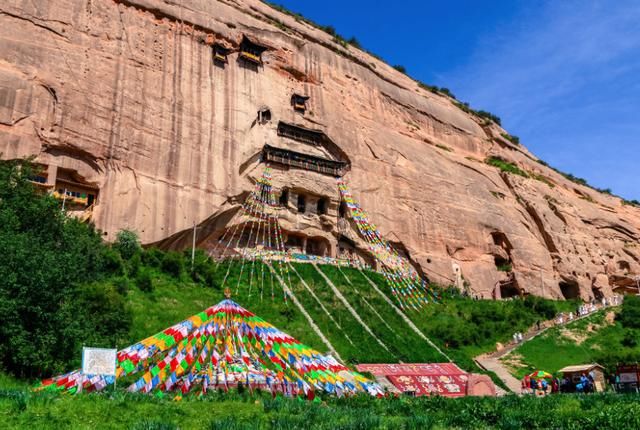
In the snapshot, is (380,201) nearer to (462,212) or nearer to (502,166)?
(462,212)

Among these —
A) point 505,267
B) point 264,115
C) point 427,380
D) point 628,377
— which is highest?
point 264,115

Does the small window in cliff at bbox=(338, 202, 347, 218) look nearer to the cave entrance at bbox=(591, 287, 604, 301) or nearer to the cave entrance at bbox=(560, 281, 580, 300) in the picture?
the cave entrance at bbox=(560, 281, 580, 300)

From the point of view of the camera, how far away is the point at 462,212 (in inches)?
1710

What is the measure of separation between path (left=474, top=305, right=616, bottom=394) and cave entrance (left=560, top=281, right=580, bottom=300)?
1286cm

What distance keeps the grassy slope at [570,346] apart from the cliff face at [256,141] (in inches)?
325

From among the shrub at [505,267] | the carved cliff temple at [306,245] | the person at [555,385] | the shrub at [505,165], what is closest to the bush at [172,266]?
the carved cliff temple at [306,245]

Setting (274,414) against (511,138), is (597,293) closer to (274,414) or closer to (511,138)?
(511,138)

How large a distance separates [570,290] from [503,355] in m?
22.8

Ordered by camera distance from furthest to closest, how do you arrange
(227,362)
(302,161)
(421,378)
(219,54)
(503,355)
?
1. (302,161)
2. (219,54)
3. (503,355)
4. (421,378)
5. (227,362)

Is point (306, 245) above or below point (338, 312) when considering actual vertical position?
above

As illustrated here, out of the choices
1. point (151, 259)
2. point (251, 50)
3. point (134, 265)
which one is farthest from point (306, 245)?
point (134, 265)

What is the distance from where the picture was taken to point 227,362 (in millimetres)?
15367

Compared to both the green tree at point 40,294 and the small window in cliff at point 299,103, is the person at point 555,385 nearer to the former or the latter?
the green tree at point 40,294

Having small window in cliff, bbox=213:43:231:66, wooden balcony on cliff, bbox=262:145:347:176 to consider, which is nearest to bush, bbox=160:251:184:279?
wooden balcony on cliff, bbox=262:145:347:176
